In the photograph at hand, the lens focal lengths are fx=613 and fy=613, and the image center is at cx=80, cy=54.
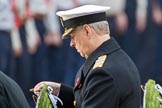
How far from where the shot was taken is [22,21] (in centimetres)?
660

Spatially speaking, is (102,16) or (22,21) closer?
(102,16)

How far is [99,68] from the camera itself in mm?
3557

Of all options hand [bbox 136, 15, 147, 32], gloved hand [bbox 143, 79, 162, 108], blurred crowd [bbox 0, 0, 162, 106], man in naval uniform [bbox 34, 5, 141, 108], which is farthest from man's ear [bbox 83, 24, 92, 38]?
hand [bbox 136, 15, 147, 32]

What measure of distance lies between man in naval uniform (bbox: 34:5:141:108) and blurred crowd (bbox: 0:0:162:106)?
276 centimetres

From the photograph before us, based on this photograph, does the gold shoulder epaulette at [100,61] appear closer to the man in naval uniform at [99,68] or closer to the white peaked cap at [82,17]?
the man in naval uniform at [99,68]

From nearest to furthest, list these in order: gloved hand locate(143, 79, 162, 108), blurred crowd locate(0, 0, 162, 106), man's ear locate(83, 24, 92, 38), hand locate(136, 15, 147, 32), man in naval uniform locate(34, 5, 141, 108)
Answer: man in naval uniform locate(34, 5, 141, 108) < man's ear locate(83, 24, 92, 38) < gloved hand locate(143, 79, 162, 108) < blurred crowd locate(0, 0, 162, 106) < hand locate(136, 15, 147, 32)

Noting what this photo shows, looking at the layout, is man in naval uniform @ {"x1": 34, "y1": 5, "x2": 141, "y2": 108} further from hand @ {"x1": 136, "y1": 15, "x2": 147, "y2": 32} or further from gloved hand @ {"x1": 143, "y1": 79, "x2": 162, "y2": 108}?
hand @ {"x1": 136, "y1": 15, "x2": 147, "y2": 32}

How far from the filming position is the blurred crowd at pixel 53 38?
6574mm

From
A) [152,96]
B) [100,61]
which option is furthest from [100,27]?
[152,96]

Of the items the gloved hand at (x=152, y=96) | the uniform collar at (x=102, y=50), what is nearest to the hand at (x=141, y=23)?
the gloved hand at (x=152, y=96)

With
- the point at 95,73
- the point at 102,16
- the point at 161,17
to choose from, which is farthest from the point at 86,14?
the point at 161,17

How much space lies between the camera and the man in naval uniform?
350 cm

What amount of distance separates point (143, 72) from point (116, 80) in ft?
11.7

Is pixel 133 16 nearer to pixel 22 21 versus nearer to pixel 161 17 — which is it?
pixel 161 17
